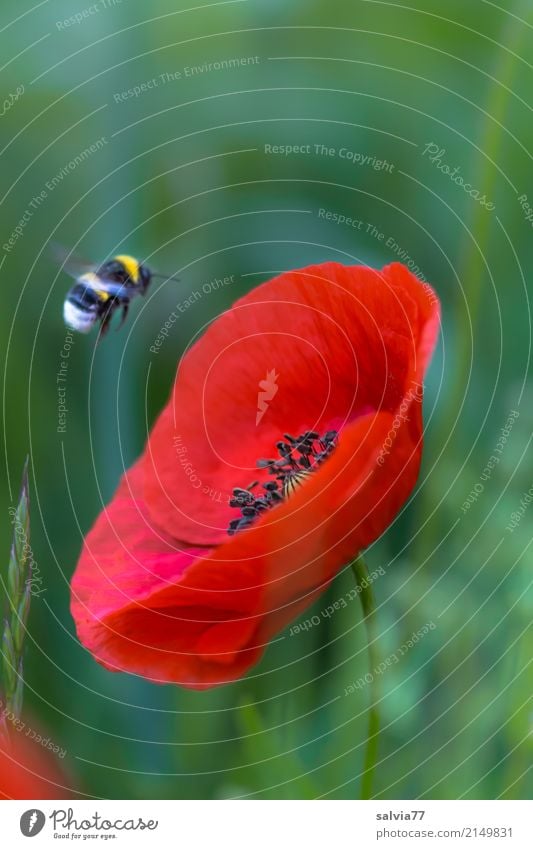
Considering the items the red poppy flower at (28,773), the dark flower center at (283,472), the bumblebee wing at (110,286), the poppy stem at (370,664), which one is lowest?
the red poppy flower at (28,773)

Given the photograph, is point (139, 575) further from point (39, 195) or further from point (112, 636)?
point (39, 195)

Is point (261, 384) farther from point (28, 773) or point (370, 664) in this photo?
point (28, 773)

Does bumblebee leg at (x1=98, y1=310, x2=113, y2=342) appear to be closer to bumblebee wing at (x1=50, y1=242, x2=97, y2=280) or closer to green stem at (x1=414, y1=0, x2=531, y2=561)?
bumblebee wing at (x1=50, y1=242, x2=97, y2=280)

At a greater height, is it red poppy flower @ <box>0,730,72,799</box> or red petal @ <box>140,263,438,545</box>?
red petal @ <box>140,263,438,545</box>

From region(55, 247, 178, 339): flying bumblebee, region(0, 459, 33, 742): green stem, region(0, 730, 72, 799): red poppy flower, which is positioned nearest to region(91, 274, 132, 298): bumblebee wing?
region(55, 247, 178, 339): flying bumblebee

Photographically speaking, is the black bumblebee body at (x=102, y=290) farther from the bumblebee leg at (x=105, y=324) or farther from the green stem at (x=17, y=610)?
the green stem at (x=17, y=610)

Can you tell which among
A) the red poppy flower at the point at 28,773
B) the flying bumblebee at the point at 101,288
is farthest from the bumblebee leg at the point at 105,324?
the red poppy flower at the point at 28,773

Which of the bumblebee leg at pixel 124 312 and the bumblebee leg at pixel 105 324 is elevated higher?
the bumblebee leg at pixel 124 312
